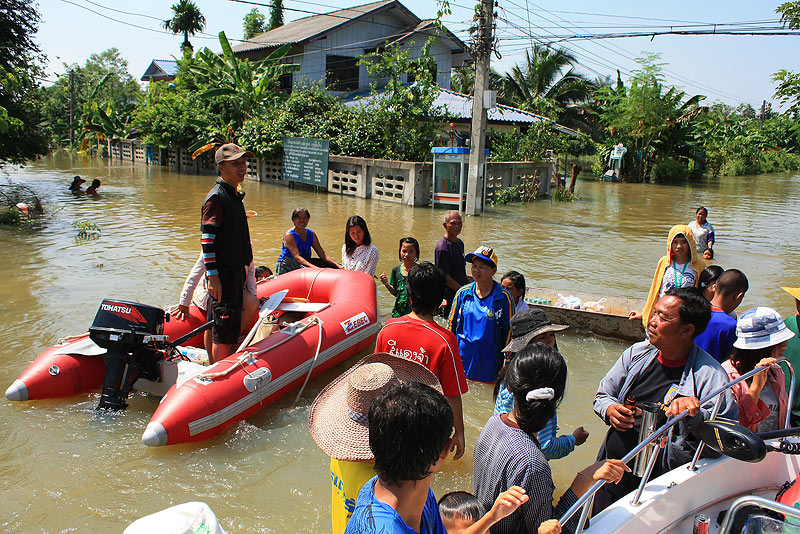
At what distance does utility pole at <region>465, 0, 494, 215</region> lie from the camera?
1407 cm

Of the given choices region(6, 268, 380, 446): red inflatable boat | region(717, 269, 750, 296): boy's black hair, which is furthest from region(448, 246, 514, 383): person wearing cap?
region(6, 268, 380, 446): red inflatable boat

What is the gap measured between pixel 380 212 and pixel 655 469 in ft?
43.1

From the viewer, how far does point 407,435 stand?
5.18 ft

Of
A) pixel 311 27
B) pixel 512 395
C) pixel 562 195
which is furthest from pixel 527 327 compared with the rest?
pixel 311 27

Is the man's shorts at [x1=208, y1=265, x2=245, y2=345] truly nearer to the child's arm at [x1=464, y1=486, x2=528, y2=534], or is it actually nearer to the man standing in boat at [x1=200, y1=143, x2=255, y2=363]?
the man standing in boat at [x1=200, y1=143, x2=255, y2=363]

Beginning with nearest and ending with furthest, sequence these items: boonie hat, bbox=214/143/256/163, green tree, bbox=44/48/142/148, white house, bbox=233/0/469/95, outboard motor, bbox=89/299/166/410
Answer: boonie hat, bbox=214/143/256/163 < outboard motor, bbox=89/299/166/410 < white house, bbox=233/0/469/95 < green tree, bbox=44/48/142/148

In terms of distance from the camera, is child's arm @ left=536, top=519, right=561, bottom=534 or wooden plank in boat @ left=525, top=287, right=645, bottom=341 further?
wooden plank in boat @ left=525, top=287, right=645, bottom=341

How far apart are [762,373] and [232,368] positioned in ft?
11.4

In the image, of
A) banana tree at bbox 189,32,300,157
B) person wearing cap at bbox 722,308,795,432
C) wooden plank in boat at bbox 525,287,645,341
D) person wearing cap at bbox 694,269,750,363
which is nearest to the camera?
person wearing cap at bbox 722,308,795,432

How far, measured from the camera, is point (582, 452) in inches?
175

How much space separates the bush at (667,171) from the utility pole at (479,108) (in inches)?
646

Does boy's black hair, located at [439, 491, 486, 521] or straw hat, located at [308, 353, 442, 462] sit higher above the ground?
straw hat, located at [308, 353, 442, 462]

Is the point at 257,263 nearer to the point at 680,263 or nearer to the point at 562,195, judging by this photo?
the point at 680,263

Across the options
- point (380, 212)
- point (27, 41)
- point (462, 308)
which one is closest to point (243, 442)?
point (462, 308)
